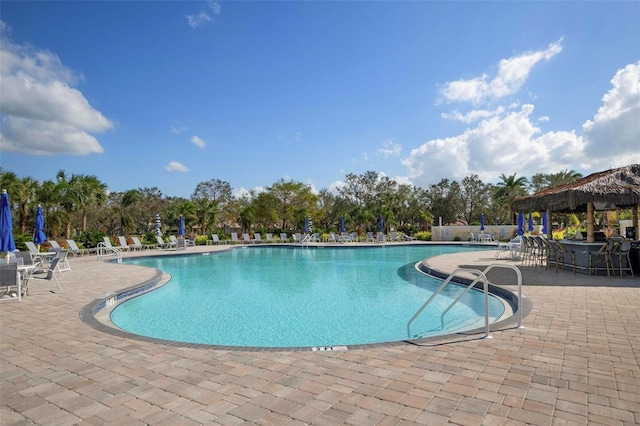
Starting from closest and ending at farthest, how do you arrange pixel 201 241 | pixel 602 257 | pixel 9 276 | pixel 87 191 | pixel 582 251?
1. pixel 9 276
2. pixel 602 257
3. pixel 582 251
4. pixel 87 191
5. pixel 201 241

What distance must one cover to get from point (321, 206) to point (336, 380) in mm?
38506

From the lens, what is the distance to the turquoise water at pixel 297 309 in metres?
5.65

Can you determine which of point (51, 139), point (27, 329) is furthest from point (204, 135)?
point (27, 329)

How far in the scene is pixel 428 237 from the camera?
1075 inches

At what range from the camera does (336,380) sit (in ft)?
10.1

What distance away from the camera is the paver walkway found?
2.49 m

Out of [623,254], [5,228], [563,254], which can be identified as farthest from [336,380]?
[563,254]

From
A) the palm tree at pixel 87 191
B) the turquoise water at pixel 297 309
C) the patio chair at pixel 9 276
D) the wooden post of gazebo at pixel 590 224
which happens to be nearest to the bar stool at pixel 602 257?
the wooden post of gazebo at pixel 590 224

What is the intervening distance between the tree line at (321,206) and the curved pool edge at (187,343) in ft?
72.0

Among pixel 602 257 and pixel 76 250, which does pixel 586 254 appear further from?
pixel 76 250

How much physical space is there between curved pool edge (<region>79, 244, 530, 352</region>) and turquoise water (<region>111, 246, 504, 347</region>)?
21 cm

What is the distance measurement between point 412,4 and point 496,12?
8.03 ft

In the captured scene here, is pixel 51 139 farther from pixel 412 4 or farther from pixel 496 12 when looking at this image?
pixel 496 12

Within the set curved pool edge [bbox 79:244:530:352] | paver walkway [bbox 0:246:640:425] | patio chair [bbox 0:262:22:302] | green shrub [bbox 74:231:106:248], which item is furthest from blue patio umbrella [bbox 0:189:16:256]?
green shrub [bbox 74:231:106:248]
